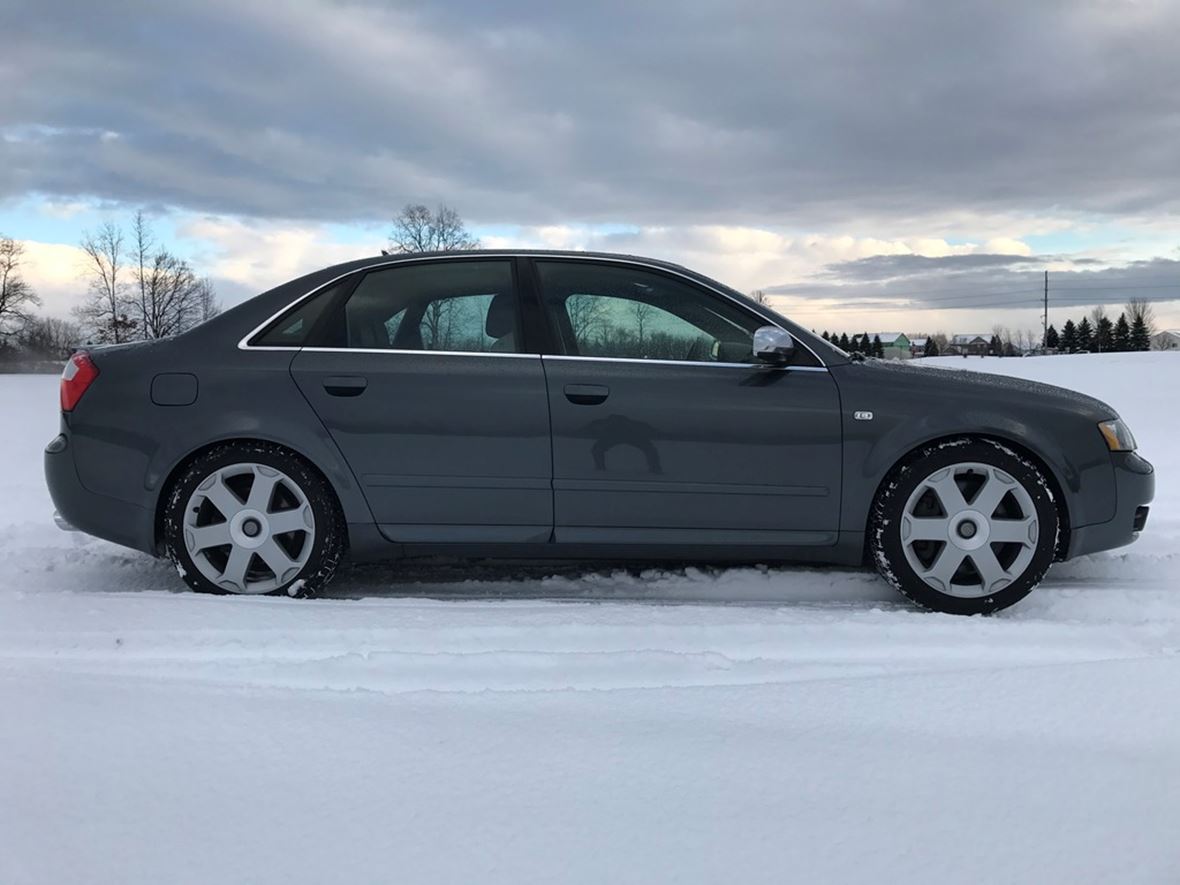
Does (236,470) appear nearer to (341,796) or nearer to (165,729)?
(165,729)

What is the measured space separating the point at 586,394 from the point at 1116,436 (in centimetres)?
220

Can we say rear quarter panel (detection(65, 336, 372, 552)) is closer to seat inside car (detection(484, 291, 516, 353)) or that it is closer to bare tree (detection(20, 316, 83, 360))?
seat inside car (detection(484, 291, 516, 353))

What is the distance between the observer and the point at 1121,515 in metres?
3.58

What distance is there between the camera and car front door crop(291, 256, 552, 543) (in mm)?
3566

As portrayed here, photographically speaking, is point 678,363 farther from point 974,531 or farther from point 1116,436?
point 1116,436

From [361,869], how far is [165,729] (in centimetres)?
85

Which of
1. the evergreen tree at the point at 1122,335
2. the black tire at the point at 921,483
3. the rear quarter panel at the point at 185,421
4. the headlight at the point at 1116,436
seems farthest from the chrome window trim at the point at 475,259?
the evergreen tree at the point at 1122,335

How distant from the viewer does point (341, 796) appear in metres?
1.98

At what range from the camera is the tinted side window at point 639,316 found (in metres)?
3.67

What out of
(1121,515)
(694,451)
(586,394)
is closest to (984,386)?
(1121,515)

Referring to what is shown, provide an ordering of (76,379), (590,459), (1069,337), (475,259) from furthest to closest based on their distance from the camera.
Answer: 1. (1069,337)
2. (475,259)
3. (76,379)
4. (590,459)

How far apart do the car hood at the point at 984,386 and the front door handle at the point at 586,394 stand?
106 cm

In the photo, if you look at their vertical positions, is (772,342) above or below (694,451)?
above

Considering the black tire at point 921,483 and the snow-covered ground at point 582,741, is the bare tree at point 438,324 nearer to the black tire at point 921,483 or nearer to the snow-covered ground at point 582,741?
the snow-covered ground at point 582,741
